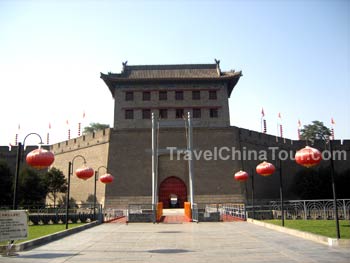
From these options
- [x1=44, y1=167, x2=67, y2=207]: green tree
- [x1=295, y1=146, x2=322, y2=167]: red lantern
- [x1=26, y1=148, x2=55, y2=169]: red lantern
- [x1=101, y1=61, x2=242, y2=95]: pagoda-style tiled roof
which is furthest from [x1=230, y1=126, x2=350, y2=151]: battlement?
[x1=26, y1=148, x2=55, y2=169]: red lantern

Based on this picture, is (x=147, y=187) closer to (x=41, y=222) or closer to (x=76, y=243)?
(x=41, y=222)

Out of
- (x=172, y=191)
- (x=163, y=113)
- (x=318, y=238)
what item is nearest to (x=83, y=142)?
(x=163, y=113)

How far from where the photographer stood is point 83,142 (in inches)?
1153

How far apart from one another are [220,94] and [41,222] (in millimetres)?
17142

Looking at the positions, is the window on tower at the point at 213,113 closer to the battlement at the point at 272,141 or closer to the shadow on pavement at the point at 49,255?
the battlement at the point at 272,141

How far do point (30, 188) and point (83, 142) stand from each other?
18.9 feet

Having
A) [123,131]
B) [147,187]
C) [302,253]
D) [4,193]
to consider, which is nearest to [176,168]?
[147,187]

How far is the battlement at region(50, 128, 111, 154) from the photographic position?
27.4 m

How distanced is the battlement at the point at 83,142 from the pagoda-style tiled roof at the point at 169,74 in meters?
3.92

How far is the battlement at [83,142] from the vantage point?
27406 millimetres

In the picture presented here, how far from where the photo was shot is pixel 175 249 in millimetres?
7145

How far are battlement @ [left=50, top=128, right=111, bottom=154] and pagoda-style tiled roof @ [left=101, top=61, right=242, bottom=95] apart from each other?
12.9ft

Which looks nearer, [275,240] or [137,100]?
[275,240]

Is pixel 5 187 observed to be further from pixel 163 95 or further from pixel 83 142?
pixel 163 95
